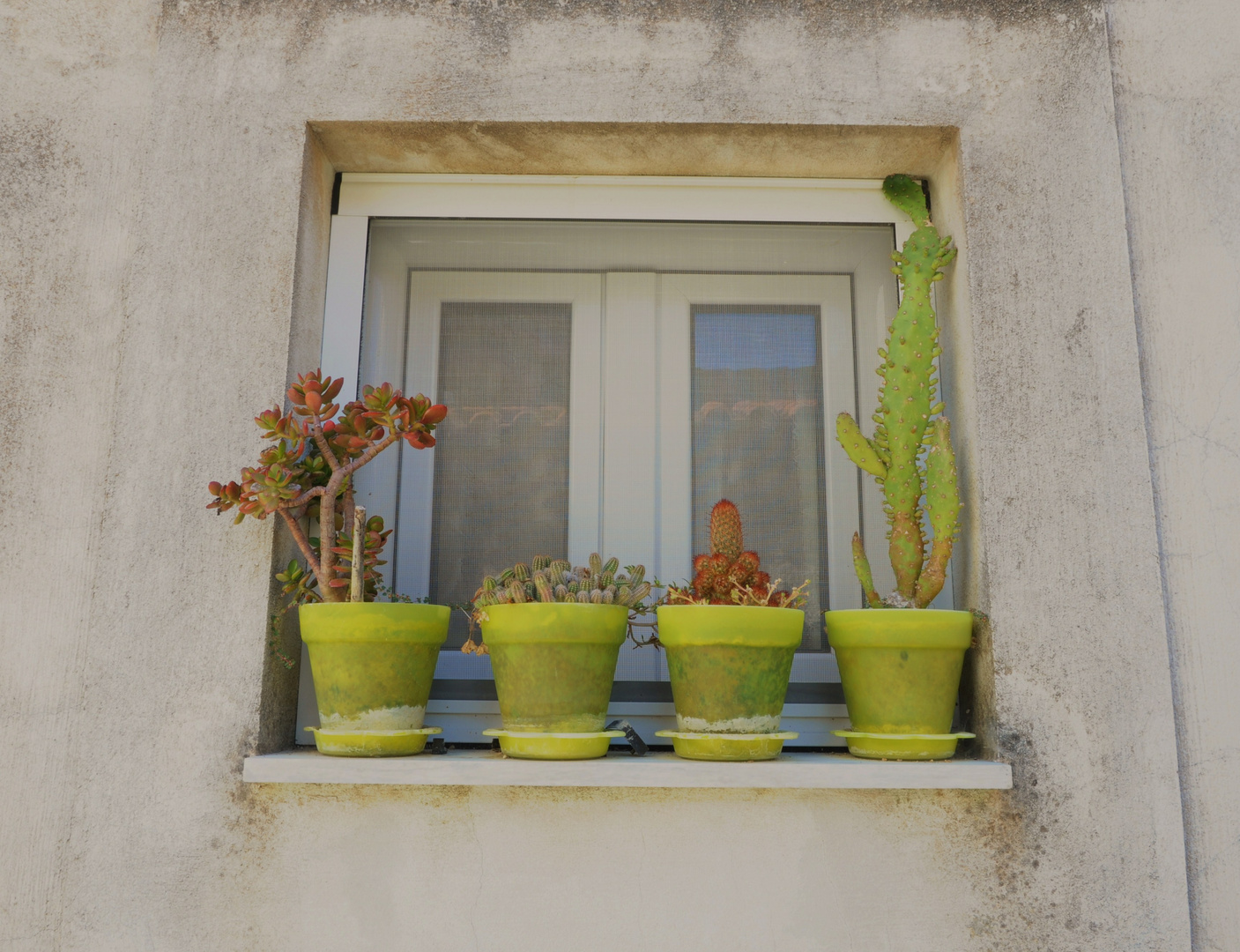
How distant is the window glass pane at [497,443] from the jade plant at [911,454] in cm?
62

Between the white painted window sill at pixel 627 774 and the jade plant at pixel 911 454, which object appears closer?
the white painted window sill at pixel 627 774

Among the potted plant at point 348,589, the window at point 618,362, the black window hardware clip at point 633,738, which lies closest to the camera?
the potted plant at point 348,589

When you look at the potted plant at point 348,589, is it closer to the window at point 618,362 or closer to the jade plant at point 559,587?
the jade plant at point 559,587

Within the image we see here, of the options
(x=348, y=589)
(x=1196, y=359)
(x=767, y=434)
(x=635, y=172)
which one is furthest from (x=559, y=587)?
(x=1196, y=359)

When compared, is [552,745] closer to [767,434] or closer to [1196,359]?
[767,434]

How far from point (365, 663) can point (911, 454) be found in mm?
1091

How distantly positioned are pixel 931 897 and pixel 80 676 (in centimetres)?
160

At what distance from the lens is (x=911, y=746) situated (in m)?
1.71

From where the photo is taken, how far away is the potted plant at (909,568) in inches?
67.7

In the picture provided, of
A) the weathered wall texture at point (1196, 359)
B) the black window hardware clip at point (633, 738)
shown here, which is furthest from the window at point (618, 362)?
the weathered wall texture at point (1196, 359)

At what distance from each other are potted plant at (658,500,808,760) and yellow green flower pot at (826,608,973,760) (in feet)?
0.45

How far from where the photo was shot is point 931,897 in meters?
1.65

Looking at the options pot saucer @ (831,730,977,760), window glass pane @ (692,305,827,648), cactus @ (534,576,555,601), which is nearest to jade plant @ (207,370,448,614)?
cactus @ (534,576,555,601)

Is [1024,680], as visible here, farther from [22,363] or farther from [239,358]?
[22,363]
